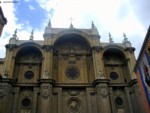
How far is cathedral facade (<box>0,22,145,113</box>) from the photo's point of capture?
2336 cm

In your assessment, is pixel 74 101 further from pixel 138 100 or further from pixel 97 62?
pixel 138 100

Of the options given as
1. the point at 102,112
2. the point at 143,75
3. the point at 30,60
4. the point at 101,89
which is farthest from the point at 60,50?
the point at 143,75

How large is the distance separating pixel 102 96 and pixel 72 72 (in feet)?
17.4

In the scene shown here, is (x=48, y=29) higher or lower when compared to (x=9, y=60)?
higher

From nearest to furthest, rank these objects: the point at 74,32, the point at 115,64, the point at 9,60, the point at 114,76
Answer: the point at 9,60 → the point at 114,76 → the point at 115,64 → the point at 74,32

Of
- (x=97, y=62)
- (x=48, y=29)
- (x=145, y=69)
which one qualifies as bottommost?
(x=145, y=69)

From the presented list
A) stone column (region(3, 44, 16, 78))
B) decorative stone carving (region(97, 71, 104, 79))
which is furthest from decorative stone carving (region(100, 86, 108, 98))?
stone column (region(3, 44, 16, 78))

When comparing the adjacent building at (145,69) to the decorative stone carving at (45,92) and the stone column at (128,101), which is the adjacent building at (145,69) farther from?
the decorative stone carving at (45,92)

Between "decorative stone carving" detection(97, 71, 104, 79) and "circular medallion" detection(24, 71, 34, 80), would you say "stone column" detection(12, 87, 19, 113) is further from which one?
"decorative stone carving" detection(97, 71, 104, 79)

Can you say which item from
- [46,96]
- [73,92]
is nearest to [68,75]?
[73,92]

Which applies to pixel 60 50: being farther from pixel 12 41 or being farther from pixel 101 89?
pixel 101 89

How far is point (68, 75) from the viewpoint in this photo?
26203mm

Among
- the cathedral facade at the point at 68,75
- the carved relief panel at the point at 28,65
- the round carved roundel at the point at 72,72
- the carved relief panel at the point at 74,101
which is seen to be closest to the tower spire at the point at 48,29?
the cathedral facade at the point at 68,75

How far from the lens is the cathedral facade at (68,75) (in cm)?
2336
